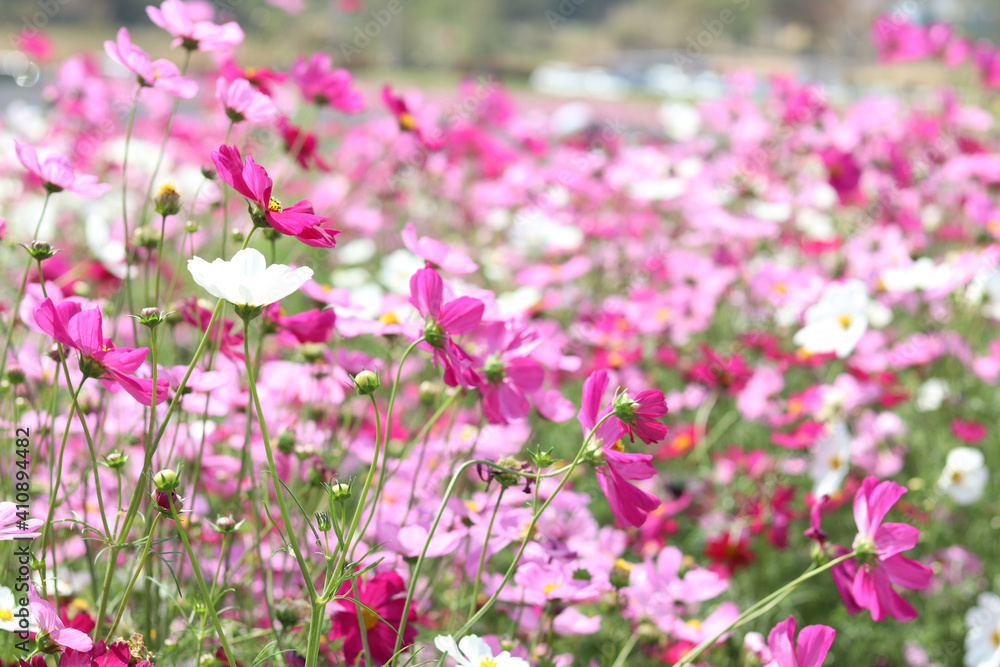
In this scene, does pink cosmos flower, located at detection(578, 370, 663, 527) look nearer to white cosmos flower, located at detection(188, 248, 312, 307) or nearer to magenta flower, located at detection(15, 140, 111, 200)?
white cosmos flower, located at detection(188, 248, 312, 307)

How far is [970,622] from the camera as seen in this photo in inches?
50.4

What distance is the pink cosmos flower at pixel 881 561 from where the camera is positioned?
0.82 metres

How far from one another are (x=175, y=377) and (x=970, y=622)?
115 cm

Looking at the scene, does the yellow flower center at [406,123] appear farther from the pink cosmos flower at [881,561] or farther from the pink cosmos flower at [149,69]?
the pink cosmos flower at [881,561]

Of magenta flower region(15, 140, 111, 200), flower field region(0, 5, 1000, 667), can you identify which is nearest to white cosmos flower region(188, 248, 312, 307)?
flower field region(0, 5, 1000, 667)

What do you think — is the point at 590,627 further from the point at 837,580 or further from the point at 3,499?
the point at 3,499

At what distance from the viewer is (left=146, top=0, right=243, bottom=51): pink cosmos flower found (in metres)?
1.08

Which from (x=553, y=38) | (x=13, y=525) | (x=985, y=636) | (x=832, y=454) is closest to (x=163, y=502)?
(x=13, y=525)

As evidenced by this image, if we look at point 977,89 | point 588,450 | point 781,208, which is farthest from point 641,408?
point 977,89

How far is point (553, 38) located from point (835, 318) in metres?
34.1

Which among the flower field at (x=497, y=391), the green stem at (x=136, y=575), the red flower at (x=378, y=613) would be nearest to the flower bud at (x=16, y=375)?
the flower field at (x=497, y=391)

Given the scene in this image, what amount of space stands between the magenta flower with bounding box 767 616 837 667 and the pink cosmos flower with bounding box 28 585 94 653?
0.54 m

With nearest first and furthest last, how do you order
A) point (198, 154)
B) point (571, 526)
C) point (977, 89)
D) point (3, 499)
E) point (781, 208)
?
point (3, 499), point (571, 526), point (781, 208), point (198, 154), point (977, 89)

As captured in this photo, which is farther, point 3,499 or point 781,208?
point 781,208
